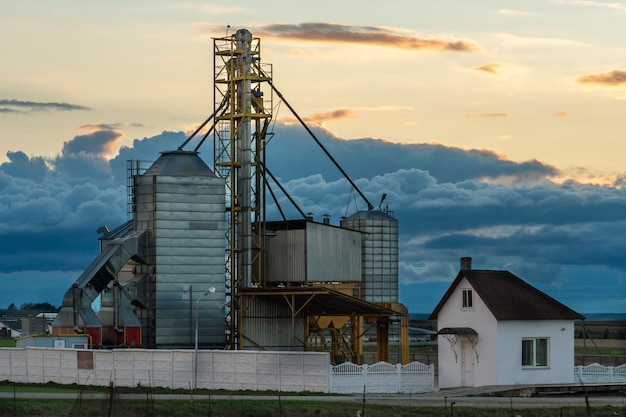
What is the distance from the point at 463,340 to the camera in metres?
60.5

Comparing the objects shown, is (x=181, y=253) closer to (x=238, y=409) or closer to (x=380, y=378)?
(x=380, y=378)

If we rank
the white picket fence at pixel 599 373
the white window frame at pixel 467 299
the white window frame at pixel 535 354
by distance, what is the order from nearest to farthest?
the white window frame at pixel 535 354 < the white window frame at pixel 467 299 < the white picket fence at pixel 599 373

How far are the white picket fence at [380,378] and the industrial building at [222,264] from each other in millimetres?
7528

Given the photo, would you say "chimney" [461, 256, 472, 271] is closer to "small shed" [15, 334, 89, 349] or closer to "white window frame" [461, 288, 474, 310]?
"white window frame" [461, 288, 474, 310]

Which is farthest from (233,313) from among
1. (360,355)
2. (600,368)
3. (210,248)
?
(600,368)

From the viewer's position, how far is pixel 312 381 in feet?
181

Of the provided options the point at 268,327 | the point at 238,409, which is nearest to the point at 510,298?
the point at 268,327

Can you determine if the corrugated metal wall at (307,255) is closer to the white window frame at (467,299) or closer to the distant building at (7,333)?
the white window frame at (467,299)

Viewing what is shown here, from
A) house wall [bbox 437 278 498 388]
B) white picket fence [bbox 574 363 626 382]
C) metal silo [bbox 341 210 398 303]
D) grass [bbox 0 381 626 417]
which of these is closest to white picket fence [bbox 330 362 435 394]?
house wall [bbox 437 278 498 388]

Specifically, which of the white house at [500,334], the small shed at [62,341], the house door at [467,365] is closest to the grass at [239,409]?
the white house at [500,334]

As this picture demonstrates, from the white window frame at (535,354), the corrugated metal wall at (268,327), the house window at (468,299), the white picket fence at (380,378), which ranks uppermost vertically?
the house window at (468,299)

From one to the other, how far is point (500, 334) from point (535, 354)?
103 inches

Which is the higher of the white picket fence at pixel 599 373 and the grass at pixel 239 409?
the white picket fence at pixel 599 373

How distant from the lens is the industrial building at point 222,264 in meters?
66.1
